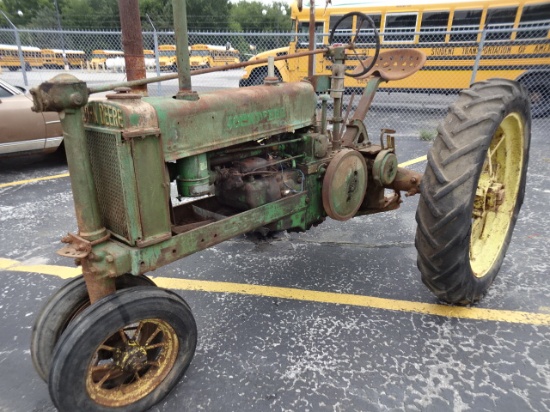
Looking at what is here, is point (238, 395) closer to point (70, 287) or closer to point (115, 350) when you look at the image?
point (115, 350)

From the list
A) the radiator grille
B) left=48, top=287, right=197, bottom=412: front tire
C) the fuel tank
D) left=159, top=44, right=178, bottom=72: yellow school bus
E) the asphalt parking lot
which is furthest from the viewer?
left=159, top=44, right=178, bottom=72: yellow school bus

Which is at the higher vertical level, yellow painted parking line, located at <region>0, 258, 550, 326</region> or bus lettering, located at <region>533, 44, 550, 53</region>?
bus lettering, located at <region>533, 44, 550, 53</region>

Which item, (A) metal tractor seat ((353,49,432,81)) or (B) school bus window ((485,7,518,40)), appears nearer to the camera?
(A) metal tractor seat ((353,49,432,81))

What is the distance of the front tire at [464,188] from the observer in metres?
2.27

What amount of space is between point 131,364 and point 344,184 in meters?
1.65

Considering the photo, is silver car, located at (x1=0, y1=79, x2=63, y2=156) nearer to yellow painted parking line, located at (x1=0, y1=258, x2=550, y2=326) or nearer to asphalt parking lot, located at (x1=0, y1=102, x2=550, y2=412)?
asphalt parking lot, located at (x1=0, y1=102, x2=550, y2=412)

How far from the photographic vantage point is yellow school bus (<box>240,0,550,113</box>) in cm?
984

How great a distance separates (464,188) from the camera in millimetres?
2254

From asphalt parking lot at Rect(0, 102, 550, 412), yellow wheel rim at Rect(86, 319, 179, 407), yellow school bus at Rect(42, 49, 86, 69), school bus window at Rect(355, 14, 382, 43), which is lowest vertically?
asphalt parking lot at Rect(0, 102, 550, 412)

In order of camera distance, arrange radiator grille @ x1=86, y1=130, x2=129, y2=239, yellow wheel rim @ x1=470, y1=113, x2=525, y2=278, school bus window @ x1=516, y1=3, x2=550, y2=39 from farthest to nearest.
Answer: school bus window @ x1=516, y1=3, x2=550, y2=39
yellow wheel rim @ x1=470, y1=113, x2=525, y2=278
radiator grille @ x1=86, y1=130, x2=129, y2=239

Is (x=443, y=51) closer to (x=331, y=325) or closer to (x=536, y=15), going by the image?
(x=536, y=15)

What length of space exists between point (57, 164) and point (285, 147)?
15.5 feet

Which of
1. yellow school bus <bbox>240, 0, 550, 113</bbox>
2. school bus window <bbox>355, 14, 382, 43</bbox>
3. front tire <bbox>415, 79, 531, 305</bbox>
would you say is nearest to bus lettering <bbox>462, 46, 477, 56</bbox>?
yellow school bus <bbox>240, 0, 550, 113</bbox>

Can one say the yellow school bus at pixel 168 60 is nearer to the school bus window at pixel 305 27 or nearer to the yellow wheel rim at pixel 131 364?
the school bus window at pixel 305 27
